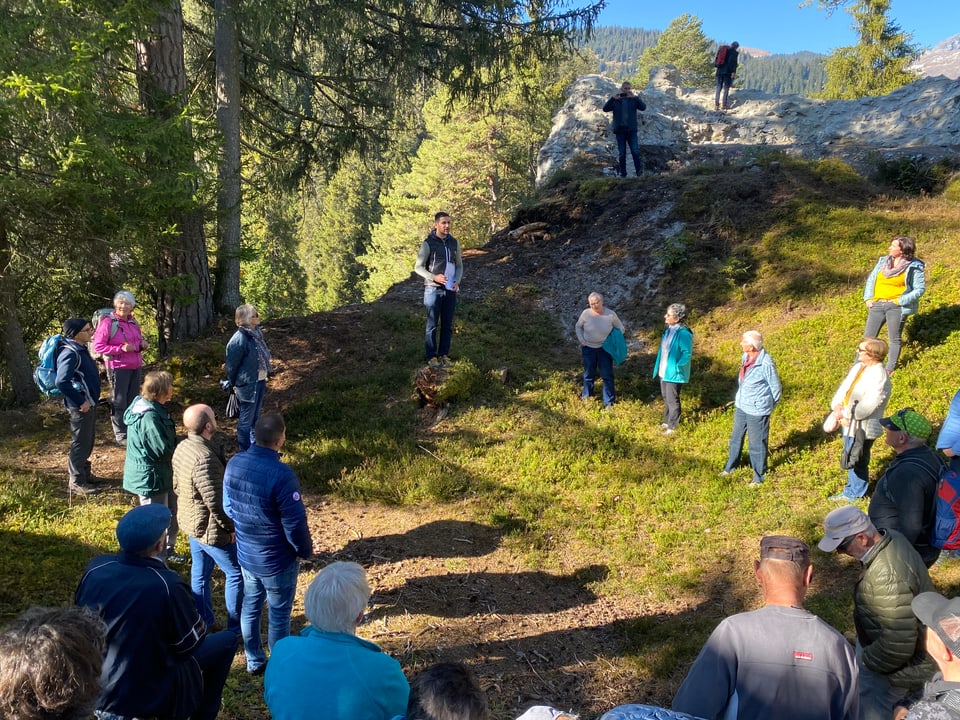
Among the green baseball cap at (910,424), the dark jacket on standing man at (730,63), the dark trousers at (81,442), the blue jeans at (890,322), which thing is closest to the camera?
the green baseball cap at (910,424)

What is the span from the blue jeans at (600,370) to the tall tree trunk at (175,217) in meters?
5.86

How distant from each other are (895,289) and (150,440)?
8425mm

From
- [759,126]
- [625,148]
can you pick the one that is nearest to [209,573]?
[625,148]

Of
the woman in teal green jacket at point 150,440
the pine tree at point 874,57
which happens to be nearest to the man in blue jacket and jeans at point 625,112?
the woman in teal green jacket at point 150,440

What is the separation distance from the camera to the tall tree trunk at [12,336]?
846 cm

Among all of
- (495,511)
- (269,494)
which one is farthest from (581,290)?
(269,494)

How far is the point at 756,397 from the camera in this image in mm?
6945

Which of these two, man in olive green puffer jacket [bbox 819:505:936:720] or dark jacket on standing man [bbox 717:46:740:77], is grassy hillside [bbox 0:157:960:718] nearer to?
man in olive green puffer jacket [bbox 819:505:936:720]

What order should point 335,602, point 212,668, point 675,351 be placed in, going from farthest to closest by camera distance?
1. point 675,351
2. point 212,668
3. point 335,602

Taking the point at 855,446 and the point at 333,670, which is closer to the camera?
the point at 333,670

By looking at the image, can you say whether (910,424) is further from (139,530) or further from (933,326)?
(933,326)

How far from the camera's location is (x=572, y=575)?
6.35 metres

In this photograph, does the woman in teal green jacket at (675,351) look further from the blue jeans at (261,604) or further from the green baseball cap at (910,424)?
the blue jeans at (261,604)

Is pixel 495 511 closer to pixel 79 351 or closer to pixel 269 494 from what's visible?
pixel 269 494
